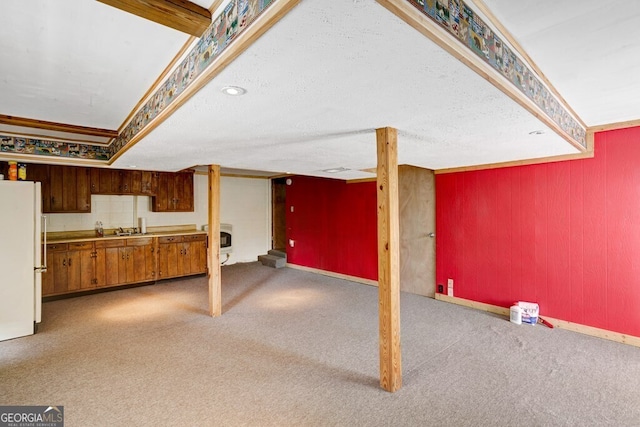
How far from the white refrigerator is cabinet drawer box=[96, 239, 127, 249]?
154cm

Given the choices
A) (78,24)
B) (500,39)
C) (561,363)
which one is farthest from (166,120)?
(561,363)

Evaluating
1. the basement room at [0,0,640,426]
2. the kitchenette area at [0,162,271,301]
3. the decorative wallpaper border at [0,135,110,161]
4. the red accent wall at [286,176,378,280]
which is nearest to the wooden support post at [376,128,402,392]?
the basement room at [0,0,640,426]

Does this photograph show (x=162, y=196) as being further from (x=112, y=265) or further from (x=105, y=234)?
(x=112, y=265)

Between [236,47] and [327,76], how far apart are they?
0.43m

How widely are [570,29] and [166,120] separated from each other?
8.14 ft

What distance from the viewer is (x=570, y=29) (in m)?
1.61

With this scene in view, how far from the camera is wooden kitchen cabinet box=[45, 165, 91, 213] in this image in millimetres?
4840

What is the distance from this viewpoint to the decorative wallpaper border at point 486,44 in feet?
3.92


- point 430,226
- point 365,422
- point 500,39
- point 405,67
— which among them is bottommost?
point 365,422

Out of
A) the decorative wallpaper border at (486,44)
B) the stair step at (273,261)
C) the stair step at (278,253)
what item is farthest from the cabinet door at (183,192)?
the decorative wallpaper border at (486,44)

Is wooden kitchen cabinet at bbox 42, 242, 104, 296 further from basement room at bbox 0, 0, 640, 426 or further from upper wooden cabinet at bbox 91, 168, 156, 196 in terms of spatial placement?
upper wooden cabinet at bbox 91, 168, 156, 196

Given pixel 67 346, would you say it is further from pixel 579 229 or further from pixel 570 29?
pixel 579 229

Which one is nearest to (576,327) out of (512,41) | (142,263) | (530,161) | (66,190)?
(530,161)

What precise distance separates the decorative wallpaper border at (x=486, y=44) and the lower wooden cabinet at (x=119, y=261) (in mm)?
5766
